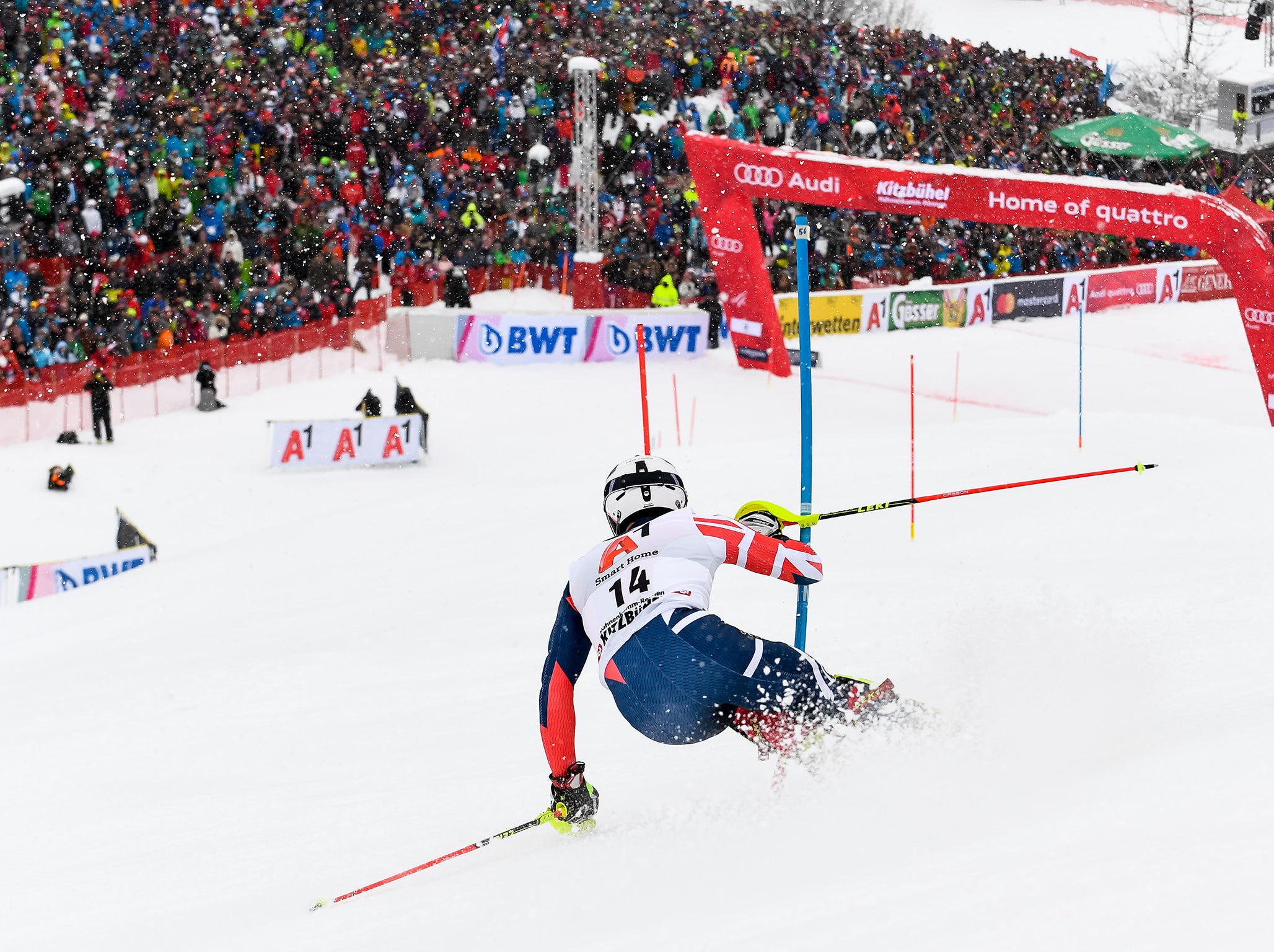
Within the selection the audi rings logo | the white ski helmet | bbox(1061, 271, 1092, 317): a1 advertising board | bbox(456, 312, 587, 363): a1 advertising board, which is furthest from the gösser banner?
the white ski helmet

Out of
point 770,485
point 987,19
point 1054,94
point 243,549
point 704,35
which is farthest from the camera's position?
point 987,19

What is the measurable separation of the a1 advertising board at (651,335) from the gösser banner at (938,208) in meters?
0.68

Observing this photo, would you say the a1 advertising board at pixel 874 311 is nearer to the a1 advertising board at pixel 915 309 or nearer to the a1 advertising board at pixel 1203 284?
the a1 advertising board at pixel 915 309

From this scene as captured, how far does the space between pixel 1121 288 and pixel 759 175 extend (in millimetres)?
10149

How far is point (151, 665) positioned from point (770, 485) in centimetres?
602

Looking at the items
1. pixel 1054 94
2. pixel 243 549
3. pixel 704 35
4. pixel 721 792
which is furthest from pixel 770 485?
pixel 1054 94

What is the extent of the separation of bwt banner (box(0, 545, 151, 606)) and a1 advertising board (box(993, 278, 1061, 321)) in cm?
1600

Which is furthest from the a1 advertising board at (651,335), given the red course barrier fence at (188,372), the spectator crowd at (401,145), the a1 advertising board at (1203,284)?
the a1 advertising board at (1203,284)

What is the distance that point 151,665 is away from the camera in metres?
9.45

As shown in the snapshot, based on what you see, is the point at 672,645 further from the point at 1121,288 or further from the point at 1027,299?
the point at 1121,288

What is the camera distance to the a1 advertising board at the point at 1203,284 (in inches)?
1028

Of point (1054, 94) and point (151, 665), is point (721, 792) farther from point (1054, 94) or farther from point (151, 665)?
point (1054, 94)

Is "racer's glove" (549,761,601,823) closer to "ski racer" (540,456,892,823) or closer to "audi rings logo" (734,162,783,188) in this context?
"ski racer" (540,456,892,823)

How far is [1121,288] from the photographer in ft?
82.9
